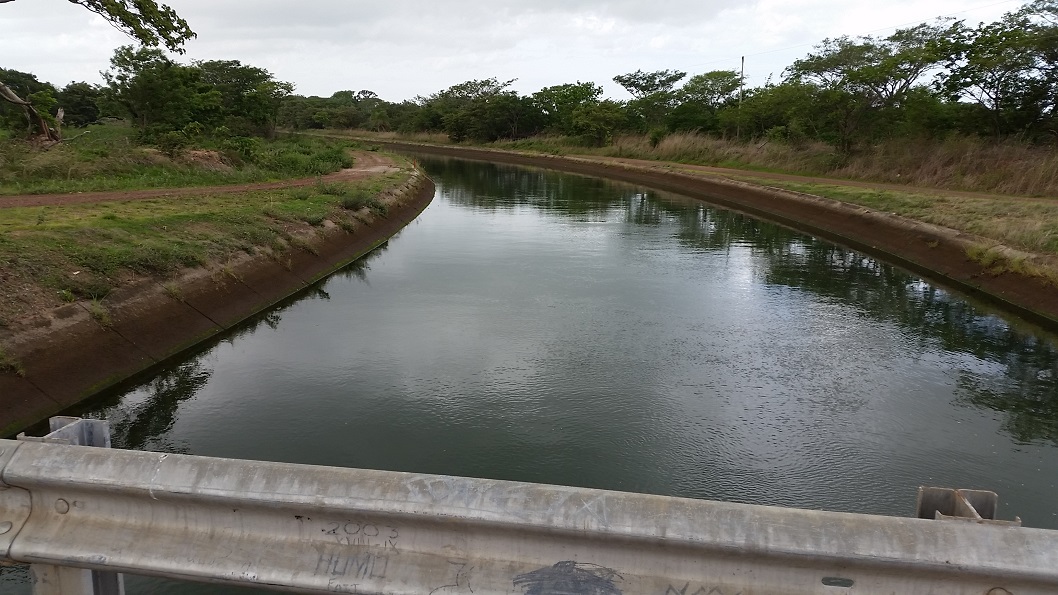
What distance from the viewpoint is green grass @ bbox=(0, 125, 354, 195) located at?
58.3 ft

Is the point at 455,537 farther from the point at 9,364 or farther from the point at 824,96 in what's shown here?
the point at 824,96

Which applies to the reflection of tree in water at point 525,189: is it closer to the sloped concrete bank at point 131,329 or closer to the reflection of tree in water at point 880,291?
the reflection of tree in water at point 880,291

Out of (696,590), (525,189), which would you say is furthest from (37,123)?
(696,590)

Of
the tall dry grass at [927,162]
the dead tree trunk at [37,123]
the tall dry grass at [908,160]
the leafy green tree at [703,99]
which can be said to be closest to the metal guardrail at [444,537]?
the dead tree trunk at [37,123]

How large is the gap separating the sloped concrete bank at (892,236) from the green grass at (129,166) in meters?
18.0

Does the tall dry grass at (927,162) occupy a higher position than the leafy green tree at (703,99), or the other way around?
the leafy green tree at (703,99)

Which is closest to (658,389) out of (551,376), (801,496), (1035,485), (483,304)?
(551,376)

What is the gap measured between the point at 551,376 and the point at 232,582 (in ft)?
22.0

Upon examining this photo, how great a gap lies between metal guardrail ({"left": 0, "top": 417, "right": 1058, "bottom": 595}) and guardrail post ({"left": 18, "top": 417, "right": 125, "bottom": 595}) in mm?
19

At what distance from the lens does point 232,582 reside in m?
2.98

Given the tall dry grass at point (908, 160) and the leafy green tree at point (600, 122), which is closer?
the tall dry grass at point (908, 160)

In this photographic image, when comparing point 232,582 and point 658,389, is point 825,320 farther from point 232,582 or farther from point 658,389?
point 232,582

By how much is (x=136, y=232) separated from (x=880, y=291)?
1489cm

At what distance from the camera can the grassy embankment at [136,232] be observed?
9234mm
